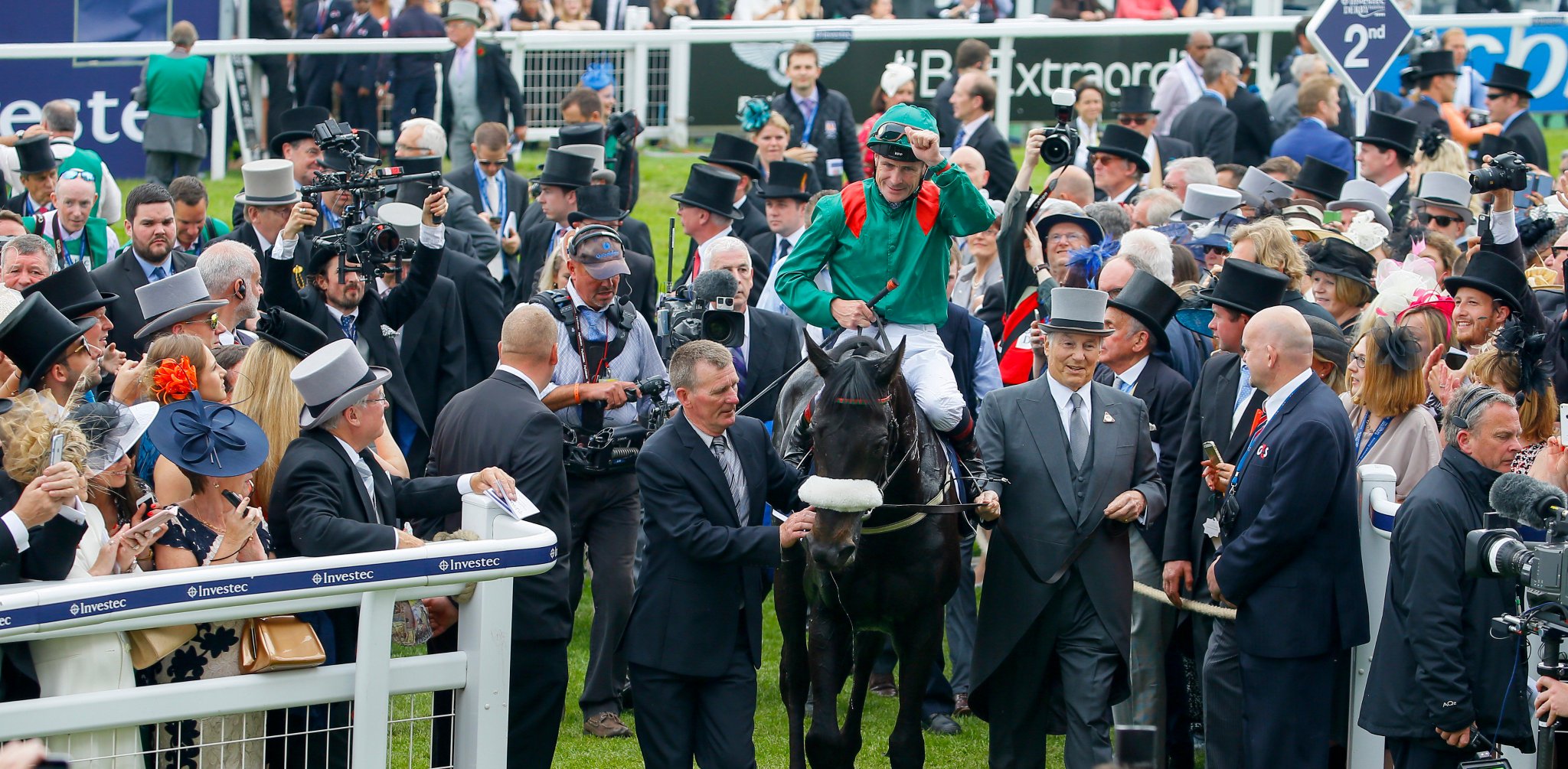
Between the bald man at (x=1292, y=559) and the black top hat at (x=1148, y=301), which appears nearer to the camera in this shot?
the bald man at (x=1292, y=559)

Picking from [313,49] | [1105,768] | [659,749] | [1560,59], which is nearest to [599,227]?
[659,749]

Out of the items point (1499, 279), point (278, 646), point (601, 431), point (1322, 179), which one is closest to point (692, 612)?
point (601, 431)

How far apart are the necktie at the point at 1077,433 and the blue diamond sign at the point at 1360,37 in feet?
22.9

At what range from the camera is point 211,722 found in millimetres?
5125

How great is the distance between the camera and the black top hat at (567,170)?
10.4 meters

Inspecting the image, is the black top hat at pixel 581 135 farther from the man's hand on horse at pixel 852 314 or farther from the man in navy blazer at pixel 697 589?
the man in navy blazer at pixel 697 589

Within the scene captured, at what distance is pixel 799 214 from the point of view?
10.9 meters

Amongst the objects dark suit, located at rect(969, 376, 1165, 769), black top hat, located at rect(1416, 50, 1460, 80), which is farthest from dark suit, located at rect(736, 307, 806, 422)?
black top hat, located at rect(1416, 50, 1460, 80)

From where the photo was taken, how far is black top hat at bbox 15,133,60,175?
35.4 feet

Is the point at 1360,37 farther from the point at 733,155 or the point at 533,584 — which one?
the point at 533,584

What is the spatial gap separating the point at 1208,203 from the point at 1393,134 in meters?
2.32

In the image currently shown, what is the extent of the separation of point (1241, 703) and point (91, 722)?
4.31 m

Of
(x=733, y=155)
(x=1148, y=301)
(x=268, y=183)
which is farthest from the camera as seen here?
(x=733, y=155)

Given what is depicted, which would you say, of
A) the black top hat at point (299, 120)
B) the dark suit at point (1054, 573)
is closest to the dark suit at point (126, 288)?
the black top hat at point (299, 120)
